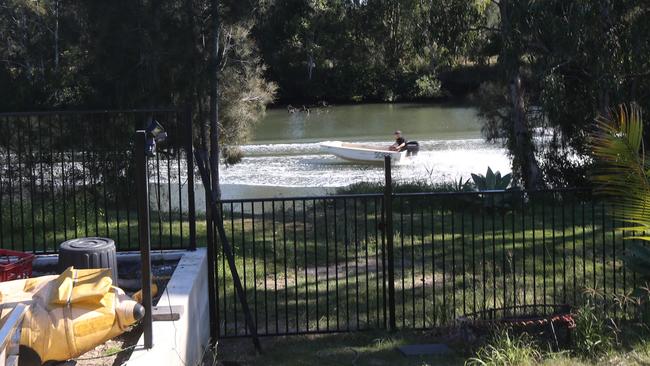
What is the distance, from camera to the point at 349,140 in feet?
132

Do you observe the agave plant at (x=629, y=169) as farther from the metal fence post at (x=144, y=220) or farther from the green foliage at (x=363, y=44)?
the green foliage at (x=363, y=44)

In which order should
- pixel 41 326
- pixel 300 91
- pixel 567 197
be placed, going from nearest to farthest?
pixel 41 326 → pixel 567 197 → pixel 300 91

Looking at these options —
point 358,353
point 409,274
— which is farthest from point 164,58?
point 358,353

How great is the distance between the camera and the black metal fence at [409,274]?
26.0ft

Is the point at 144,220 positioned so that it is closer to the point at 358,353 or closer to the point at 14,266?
the point at 14,266

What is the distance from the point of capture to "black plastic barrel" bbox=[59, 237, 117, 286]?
5836 millimetres

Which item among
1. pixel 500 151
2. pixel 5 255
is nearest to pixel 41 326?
pixel 5 255

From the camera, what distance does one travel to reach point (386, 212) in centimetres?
752

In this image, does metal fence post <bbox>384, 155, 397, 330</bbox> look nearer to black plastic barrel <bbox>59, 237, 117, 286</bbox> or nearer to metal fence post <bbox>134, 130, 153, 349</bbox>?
black plastic barrel <bbox>59, 237, 117, 286</bbox>

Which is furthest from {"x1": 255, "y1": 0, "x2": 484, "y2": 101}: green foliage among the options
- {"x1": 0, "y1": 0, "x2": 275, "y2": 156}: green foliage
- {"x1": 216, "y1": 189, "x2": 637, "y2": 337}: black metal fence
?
{"x1": 216, "y1": 189, "x2": 637, "y2": 337}: black metal fence

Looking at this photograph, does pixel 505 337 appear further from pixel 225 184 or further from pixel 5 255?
pixel 225 184

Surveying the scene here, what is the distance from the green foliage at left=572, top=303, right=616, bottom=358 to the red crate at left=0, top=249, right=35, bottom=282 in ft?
14.0

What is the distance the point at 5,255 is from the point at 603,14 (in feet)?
41.4

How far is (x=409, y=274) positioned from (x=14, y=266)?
5.19 metres
